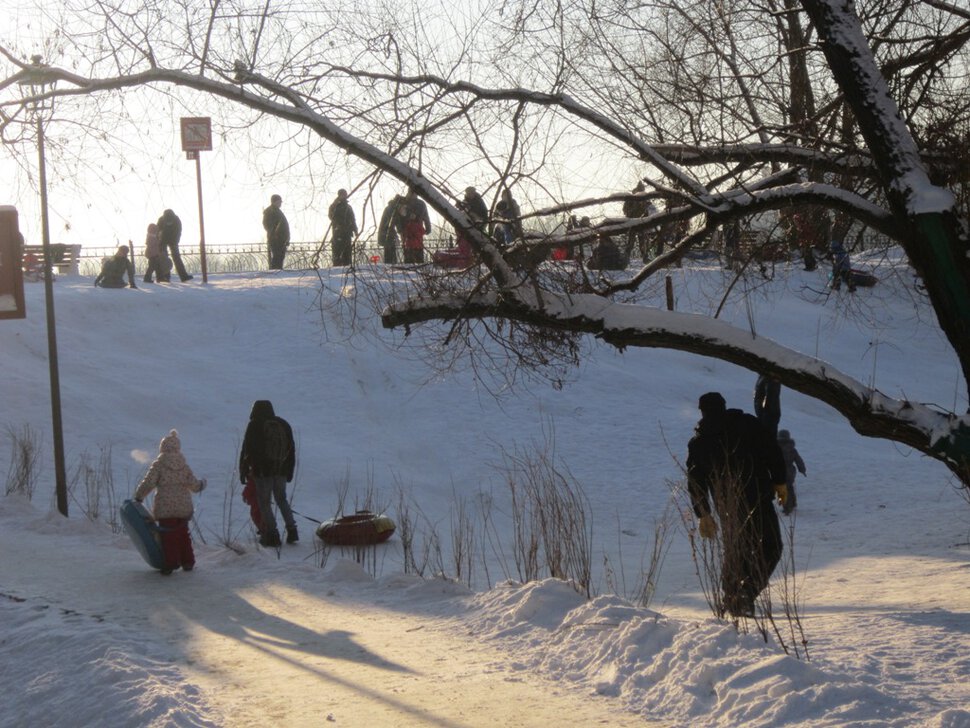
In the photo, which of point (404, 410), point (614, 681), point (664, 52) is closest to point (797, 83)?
point (664, 52)

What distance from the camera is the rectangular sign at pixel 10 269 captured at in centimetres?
1365

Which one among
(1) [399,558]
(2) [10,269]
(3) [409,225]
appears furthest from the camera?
(2) [10,269]

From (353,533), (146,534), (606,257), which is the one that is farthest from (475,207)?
(353,533)

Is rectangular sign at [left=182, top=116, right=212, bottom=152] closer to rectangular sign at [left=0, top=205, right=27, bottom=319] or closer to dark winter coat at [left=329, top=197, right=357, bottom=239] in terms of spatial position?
dark winter coat at [left=329, top=197, right=357, bottom=239]

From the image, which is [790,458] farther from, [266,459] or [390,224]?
[390,224]

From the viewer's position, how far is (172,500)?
1113 cm

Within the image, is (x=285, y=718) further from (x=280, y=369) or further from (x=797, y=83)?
(x=280, y=369)

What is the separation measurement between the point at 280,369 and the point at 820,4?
16.6 m

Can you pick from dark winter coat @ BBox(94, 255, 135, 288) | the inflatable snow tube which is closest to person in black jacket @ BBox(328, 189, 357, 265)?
the inflatable snow tube

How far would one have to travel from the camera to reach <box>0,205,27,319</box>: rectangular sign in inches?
537

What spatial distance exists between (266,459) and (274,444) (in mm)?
181

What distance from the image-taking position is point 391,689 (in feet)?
21.8

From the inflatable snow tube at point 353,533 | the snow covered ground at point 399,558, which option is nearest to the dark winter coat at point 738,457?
the snow covered ground at point 399,558

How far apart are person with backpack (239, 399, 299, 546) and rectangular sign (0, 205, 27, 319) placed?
2995 mm
